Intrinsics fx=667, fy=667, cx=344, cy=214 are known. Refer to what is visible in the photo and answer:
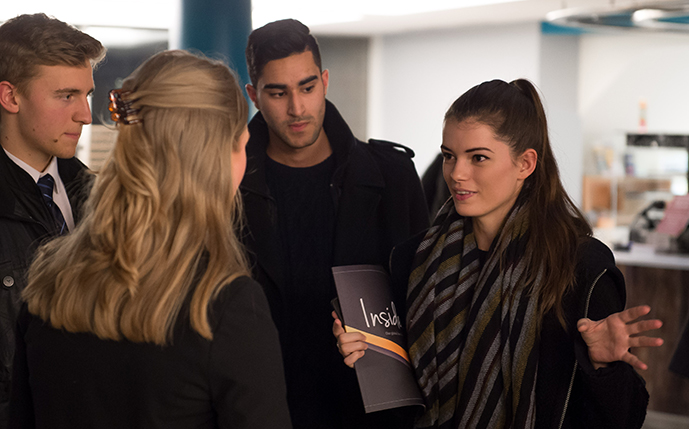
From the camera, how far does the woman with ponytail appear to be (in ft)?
4.90

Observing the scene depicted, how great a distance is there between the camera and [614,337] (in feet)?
4.46

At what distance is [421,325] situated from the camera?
175 centimetres

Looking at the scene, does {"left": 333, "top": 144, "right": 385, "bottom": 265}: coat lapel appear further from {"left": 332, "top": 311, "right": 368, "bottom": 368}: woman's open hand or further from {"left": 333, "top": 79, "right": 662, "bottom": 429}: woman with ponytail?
{"left": 332, "top": 311, "right": 368, "bottom": 368}: woman's open hand

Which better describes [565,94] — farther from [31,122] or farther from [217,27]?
[31,122]

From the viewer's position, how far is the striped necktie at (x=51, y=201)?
1.89 metres

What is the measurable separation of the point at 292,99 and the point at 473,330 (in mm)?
931

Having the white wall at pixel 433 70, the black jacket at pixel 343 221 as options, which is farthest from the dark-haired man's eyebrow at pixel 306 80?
the white wall at pixel 433 70

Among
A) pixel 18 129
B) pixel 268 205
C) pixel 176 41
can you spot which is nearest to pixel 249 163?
pixel 268 205

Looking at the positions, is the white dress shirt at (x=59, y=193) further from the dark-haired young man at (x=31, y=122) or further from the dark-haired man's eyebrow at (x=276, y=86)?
the dark-haired man's eyebrow at (x=276, y=86)

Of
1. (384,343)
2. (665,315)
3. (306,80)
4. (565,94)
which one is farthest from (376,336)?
(565,94)

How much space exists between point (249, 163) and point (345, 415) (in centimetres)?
85

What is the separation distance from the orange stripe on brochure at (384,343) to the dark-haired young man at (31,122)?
2.92 ft

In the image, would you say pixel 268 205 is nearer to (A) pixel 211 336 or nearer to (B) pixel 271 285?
(B) pixel 271 285

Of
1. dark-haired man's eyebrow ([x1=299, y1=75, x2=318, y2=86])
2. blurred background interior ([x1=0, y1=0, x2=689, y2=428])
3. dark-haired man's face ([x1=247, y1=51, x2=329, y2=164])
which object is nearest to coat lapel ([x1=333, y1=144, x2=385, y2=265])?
dark-haired man's face ([x1=247, y1=51, x2=329, y2=164])
